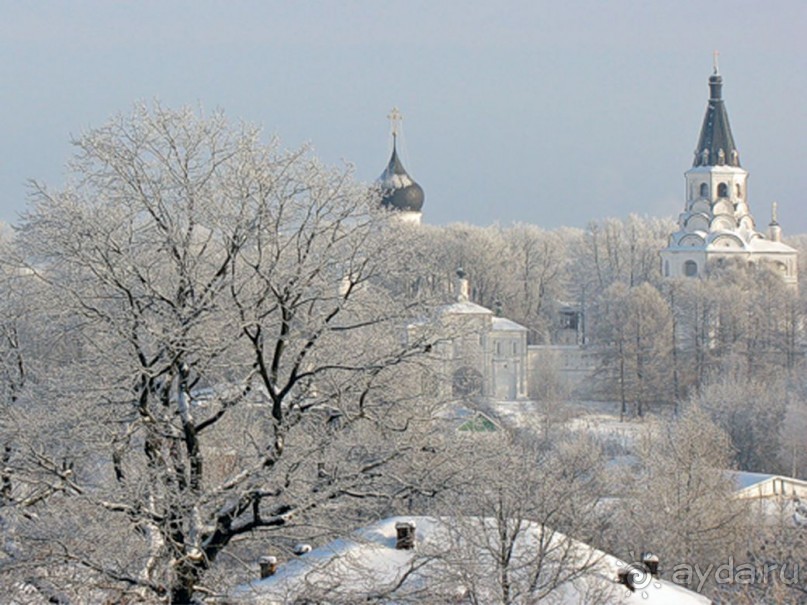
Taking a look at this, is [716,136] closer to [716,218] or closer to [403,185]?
[716,218]

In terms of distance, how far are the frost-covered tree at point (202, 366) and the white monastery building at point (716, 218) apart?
49.1 m

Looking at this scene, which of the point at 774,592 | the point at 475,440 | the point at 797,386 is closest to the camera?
the point at 475,440

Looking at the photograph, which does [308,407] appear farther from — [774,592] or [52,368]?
[774,592]

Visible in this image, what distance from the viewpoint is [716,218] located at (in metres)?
A: 57.8

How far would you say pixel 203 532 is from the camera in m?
8.44

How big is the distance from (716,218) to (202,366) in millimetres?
51104

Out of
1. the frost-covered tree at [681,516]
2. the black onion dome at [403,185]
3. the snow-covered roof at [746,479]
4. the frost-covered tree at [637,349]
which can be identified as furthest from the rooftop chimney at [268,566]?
the black onion dome at [403,185]

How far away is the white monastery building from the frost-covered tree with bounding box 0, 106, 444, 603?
161 ft

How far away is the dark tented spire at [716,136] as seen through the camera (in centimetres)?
5869

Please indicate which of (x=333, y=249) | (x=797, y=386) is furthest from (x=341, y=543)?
(x=797, y=386)

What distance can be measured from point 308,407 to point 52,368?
150 cm

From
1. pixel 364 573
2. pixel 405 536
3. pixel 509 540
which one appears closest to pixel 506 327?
pixel 509 540

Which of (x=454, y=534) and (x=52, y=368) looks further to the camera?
(x=454, y=534)

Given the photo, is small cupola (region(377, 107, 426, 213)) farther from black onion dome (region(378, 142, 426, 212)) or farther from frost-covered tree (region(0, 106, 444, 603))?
frost-covered tree (region(0, 106, 444, 603))
